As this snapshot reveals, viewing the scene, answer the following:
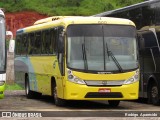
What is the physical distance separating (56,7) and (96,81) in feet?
177

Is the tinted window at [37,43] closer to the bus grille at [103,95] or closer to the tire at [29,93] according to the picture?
the tire at [29,93]

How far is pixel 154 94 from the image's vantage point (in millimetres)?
22156

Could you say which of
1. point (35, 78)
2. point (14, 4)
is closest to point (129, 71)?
point (35, 78)

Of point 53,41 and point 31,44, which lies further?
point 31,44

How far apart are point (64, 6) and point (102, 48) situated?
5359 cm

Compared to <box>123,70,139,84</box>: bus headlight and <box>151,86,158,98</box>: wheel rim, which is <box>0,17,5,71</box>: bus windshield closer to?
<box>123,70,139,84</box>: bus headlight

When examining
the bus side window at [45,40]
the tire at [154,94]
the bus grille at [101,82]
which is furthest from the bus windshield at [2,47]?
the tire at [154,94]

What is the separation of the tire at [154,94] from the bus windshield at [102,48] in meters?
2.46

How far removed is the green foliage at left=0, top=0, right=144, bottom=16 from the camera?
2756 inches

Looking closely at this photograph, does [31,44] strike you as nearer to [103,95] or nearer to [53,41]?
[53,41]

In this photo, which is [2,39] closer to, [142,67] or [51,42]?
[51,42]

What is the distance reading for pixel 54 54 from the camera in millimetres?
21047

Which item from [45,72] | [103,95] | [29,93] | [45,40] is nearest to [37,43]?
[45,40]

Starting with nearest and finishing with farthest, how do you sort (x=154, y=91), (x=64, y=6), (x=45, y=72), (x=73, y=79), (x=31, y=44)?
(x=73, y=79)
(x=154, y=91)
(x=45, y=72)
(x=31, y=44)
(x=64, y=6)
